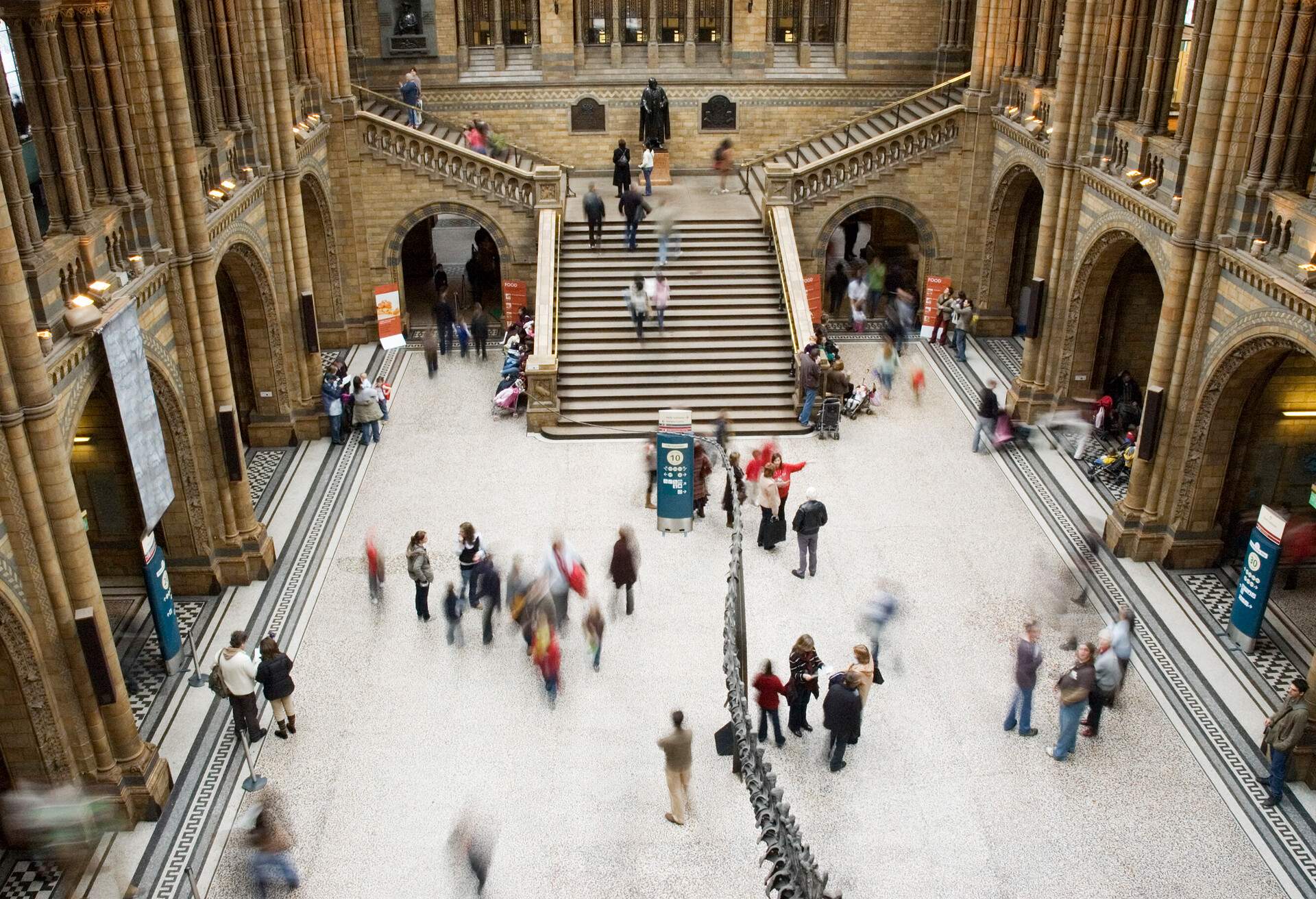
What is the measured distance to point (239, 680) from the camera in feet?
44.0

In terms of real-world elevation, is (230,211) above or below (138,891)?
above

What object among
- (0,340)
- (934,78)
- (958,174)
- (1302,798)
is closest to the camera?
(0,340)

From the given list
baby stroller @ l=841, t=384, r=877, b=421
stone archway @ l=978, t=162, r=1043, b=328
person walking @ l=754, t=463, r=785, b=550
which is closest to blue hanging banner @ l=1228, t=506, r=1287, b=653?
person walking @ l=754, t=463, r=785, b=550

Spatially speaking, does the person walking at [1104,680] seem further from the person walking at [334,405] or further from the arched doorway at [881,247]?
the arched doorway at [881,247]

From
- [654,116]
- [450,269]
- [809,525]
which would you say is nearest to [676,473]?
[809,525]

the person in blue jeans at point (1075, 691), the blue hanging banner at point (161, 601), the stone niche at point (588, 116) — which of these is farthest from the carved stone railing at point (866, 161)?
the blue hanging banner at point (161, 601)

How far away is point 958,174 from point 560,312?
9.13 metres

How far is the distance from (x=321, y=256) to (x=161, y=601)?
39.7 feet

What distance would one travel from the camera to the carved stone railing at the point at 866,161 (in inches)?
996

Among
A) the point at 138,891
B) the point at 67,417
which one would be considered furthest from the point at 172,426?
the point at 138,891

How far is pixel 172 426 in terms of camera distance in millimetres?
15750

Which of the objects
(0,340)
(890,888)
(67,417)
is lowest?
(890,888)

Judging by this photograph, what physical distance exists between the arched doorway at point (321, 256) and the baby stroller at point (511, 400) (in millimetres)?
4711

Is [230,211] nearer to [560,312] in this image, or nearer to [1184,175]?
[560,312]
